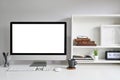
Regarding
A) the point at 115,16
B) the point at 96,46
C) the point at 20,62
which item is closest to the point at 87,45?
the point at 96,46

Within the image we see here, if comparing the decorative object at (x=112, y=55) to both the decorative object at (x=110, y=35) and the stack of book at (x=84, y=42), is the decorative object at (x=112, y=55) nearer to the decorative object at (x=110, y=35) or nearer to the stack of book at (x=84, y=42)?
the decorative object at (x=110, y=35)

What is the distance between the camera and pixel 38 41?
87.1 inches

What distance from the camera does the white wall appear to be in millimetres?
2369

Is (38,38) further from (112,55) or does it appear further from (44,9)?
(112,55)

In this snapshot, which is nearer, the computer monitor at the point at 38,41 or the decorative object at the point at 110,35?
the computer monitor at the point at 38,41

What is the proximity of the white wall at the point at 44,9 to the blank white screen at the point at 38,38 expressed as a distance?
22 centimetres

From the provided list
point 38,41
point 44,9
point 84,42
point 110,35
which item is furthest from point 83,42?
point 44,9

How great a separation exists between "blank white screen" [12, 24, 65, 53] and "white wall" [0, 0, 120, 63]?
0.22m

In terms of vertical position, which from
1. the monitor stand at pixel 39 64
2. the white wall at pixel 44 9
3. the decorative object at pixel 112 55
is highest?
the white wall at pixel 44 9

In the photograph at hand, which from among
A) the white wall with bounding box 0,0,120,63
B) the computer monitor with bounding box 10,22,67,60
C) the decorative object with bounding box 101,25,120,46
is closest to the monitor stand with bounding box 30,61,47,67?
the computer monitor with bounding box 10,22,67,60

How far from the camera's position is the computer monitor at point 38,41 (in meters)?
2.20

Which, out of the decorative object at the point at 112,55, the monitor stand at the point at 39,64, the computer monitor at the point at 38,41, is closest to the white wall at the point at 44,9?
the computer monitor at the point at 38,41

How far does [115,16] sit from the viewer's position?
2.28m

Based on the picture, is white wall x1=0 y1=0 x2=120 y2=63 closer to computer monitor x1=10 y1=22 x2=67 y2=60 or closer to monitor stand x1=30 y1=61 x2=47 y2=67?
computer monitor x1=10 y1=22 x2=67 y2=60
